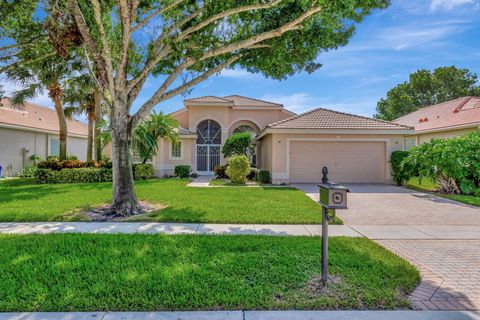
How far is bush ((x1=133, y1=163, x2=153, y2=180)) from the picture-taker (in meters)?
18.5

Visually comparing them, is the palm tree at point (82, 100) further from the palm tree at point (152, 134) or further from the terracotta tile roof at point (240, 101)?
the terracotta tile roof at point (240, 101)

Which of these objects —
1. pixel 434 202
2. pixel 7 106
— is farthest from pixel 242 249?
pixel 7 106

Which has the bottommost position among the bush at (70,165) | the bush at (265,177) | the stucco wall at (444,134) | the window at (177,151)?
the bush at (265,177)

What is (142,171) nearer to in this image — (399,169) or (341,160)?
(341,160)

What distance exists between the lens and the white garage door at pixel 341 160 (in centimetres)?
1695

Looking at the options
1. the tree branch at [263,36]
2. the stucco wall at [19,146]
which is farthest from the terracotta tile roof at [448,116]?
the stucco wall at [19,146]

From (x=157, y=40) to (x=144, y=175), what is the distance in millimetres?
11582

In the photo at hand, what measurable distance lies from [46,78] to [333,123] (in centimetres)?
1708

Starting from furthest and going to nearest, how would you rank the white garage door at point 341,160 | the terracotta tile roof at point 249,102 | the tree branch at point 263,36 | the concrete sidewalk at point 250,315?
the terracotta tile roof at point 249,102, the white garage door at point 341,160, the tree branch at point 263,36, the concrete sidewalk at point 250,315

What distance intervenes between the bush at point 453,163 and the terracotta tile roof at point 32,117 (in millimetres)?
24374

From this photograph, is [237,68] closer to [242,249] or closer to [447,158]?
[242,249]

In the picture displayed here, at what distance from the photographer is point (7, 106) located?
2239cm

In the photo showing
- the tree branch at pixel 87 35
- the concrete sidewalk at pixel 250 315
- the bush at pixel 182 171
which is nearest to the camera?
the concrete sidewalk at pixel 250 315

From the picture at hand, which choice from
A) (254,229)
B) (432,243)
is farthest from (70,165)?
(432,243)
